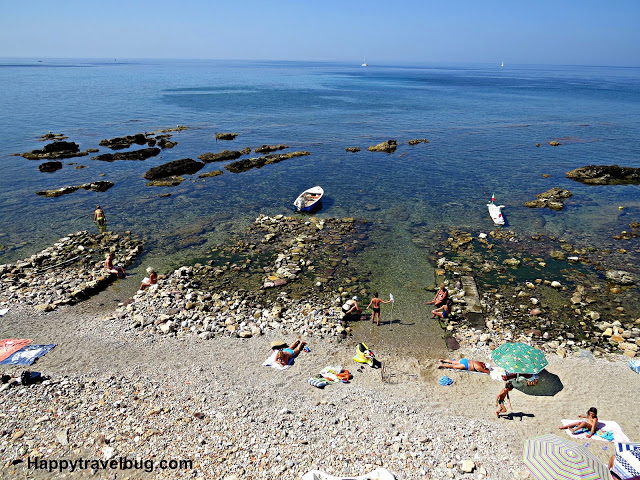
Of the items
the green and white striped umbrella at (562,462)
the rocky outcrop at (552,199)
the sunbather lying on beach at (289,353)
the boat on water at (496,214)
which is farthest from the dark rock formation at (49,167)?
the green and white striped umbrella at (562,462)

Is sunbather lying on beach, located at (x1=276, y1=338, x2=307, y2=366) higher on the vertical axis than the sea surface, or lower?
lower

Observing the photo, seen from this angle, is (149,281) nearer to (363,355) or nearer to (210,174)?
(363,355)

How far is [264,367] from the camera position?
1550 cm

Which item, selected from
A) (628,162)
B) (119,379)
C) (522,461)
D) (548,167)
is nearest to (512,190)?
(548,167)

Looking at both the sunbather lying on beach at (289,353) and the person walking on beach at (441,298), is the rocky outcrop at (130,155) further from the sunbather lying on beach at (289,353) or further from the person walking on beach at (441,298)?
the person walking on beach at (441,298)

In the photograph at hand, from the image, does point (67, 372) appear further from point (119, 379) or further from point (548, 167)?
point (548, 167)

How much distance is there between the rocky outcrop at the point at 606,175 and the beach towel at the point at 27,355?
49.3 meters

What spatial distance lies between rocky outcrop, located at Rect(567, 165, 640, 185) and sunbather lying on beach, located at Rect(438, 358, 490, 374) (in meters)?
35.8

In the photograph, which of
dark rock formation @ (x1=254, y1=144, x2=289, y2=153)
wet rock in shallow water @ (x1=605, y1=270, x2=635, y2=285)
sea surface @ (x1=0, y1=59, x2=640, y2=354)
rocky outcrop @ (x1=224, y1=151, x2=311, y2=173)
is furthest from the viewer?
dark rock formation @ (x1=254, y1=144, x2=289, y2=153)

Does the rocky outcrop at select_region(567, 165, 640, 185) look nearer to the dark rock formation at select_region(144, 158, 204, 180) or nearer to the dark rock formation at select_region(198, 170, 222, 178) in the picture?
the dark rock formation at select_region(198, 170, 222, 178)

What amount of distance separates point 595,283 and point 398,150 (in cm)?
3735

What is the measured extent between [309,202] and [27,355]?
22.7 meters

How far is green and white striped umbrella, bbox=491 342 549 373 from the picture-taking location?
13.9 meters

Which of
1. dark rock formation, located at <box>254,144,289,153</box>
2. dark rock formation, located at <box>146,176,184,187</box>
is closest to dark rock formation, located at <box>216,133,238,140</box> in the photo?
dark rock formation, located at <box>254,144,289,153</box>
